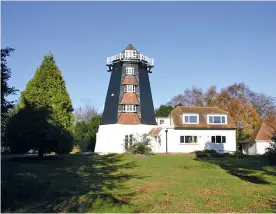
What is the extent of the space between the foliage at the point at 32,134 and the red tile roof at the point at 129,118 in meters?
14.5

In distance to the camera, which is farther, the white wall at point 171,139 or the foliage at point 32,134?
the white wall at point 171,139

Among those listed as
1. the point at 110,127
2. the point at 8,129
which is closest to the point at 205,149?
the point at 110,127

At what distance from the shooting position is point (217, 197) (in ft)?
40.6

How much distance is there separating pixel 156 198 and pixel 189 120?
32.4 m

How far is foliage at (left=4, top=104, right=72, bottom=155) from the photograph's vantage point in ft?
89.4

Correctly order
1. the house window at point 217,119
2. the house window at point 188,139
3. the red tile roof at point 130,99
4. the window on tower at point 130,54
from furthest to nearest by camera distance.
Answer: the window on tower at point 130,54
the house window at point 217,119
the red tile roof at point 130,99
the house window at point 188,139

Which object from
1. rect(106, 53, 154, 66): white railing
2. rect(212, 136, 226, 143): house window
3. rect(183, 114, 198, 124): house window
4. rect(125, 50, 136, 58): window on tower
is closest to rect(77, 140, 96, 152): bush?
rect(106, 53, 154, 66): white railing

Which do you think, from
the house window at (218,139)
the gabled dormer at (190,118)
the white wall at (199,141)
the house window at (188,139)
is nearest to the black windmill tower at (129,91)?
the white wall at (199,141)

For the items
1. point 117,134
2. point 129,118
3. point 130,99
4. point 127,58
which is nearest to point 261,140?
point 129,118

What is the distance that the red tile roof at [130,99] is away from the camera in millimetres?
43875

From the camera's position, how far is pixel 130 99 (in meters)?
44.1

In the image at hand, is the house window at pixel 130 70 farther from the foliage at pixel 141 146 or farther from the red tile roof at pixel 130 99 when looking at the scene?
the foliage at pixel 141 146

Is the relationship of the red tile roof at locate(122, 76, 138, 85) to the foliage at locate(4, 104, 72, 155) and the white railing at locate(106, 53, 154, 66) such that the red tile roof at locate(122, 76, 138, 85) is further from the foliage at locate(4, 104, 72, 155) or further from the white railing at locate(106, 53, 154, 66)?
the foliage at locate(4, 104, 72, 155)

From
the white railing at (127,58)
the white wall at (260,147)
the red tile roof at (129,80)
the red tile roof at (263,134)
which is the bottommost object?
the white wall at (260,147)
